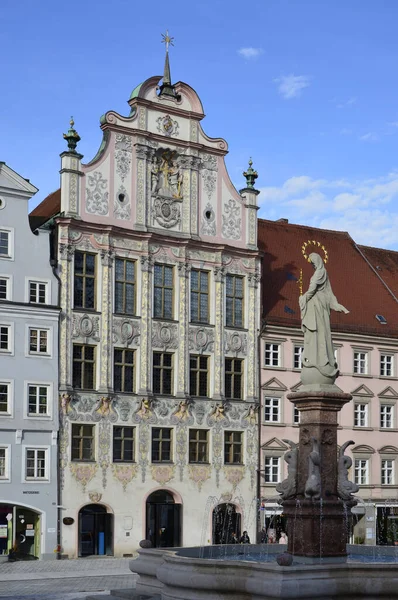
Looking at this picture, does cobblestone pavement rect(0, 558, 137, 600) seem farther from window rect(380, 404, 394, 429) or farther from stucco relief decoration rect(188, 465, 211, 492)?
window rect(380, 404, 394, 429)

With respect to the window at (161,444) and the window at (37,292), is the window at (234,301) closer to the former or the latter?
the window at (161,444)

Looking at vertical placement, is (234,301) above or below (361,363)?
above

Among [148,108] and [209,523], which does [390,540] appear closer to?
[209,523]

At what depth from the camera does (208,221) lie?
47.9 meters

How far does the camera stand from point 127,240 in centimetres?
Answer: 4516

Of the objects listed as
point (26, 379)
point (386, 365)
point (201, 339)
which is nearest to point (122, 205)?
point (201, 339)

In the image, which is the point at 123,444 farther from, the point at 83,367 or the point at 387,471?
the point at 387,471

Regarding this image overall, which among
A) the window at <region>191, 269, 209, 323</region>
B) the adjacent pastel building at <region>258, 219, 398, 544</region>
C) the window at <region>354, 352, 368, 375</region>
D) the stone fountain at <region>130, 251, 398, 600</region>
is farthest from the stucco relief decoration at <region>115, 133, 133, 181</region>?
the stone fountain at <region>130, 251, 398, 600</region>

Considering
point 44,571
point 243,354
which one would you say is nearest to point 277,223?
point 243,354

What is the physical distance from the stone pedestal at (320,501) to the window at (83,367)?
2072 centimetres

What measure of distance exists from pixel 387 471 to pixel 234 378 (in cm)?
932

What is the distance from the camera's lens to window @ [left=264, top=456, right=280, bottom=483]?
157 feet

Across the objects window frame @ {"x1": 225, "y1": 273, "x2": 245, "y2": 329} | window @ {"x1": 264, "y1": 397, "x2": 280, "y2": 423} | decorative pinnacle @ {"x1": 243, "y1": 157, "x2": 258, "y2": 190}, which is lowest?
window @ {"x1": 264, "y1": 397, "x2": 280, "y2": 423}

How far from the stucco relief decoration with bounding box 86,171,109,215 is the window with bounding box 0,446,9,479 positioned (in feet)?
33.6
